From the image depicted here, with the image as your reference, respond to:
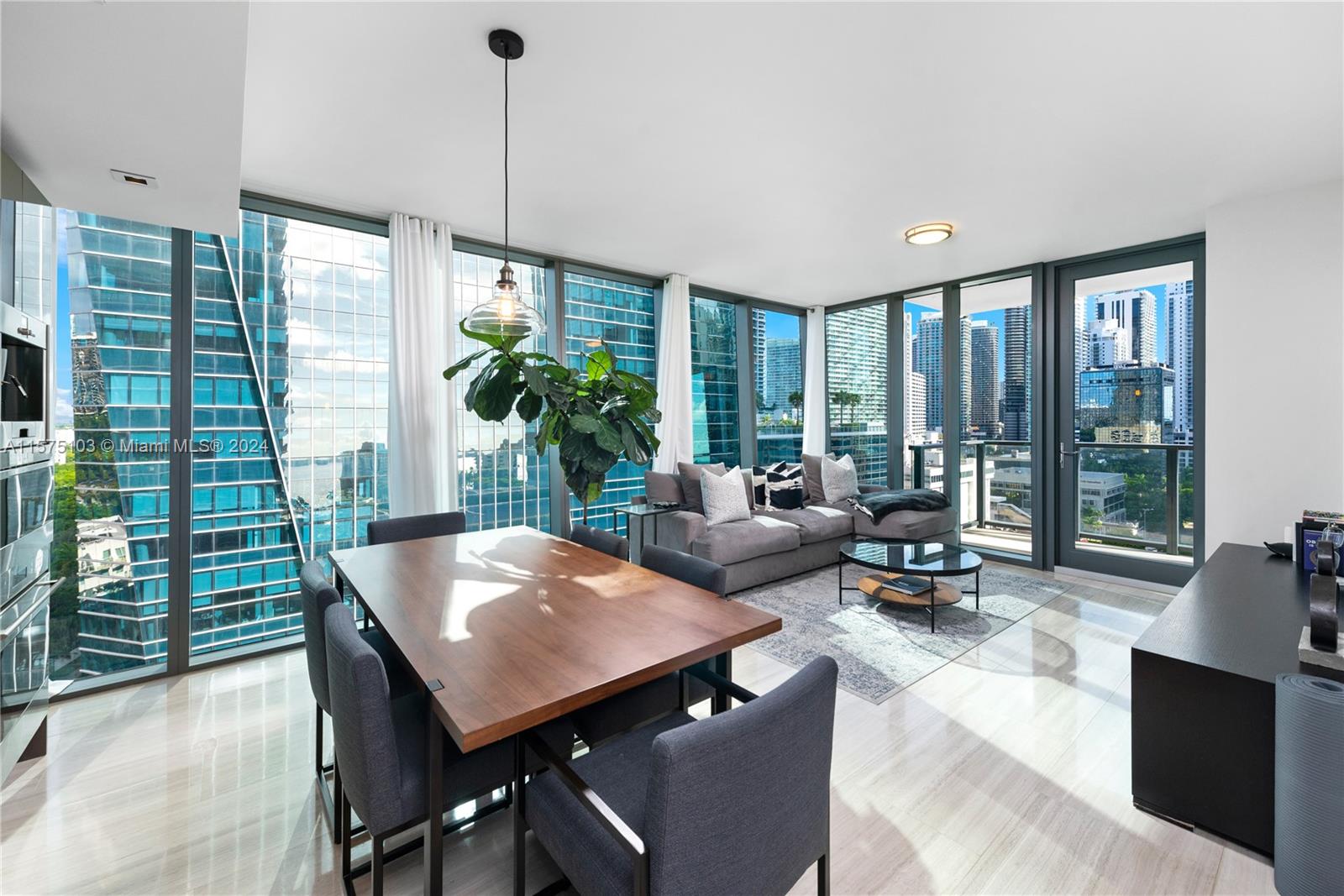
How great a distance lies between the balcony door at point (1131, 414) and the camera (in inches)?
164

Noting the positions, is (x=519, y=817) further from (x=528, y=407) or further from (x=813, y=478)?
(x=813, y=478)

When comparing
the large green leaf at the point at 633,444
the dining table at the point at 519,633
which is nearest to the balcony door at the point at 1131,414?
the large green leaf at the point at 633,444

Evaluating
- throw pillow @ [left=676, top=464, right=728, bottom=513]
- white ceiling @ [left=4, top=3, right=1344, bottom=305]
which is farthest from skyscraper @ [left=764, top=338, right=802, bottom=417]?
white ceiling @ [left=4, top=3, right=1344, bottom=305]

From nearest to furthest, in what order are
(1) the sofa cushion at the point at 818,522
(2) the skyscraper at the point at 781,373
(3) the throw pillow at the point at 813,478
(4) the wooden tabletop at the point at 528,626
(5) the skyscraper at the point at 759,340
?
1. (4) the wooden tabletop at the point at 528,626
2. (1) the sofa cushion at the point at 818,522
3. (3) the throw pillow at the point at 813,478
4. (5) the skyscraper at the point at 759,340
5. (2) the skyscraper at the point at 781,373

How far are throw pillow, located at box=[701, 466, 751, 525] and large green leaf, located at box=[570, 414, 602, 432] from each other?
1.64m

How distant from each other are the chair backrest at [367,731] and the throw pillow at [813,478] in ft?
15.6

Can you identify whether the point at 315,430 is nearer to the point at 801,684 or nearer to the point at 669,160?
the point at 669,160

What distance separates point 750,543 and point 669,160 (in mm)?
2705

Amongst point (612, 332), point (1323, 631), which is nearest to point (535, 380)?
point (612, 332)

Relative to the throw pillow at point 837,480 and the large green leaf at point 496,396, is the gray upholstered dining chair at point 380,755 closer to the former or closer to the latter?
the large green leaf at point 496,396

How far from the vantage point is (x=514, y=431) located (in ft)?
14.6

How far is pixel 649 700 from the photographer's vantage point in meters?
1.75

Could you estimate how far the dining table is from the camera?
1.16m

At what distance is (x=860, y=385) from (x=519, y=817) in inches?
230
